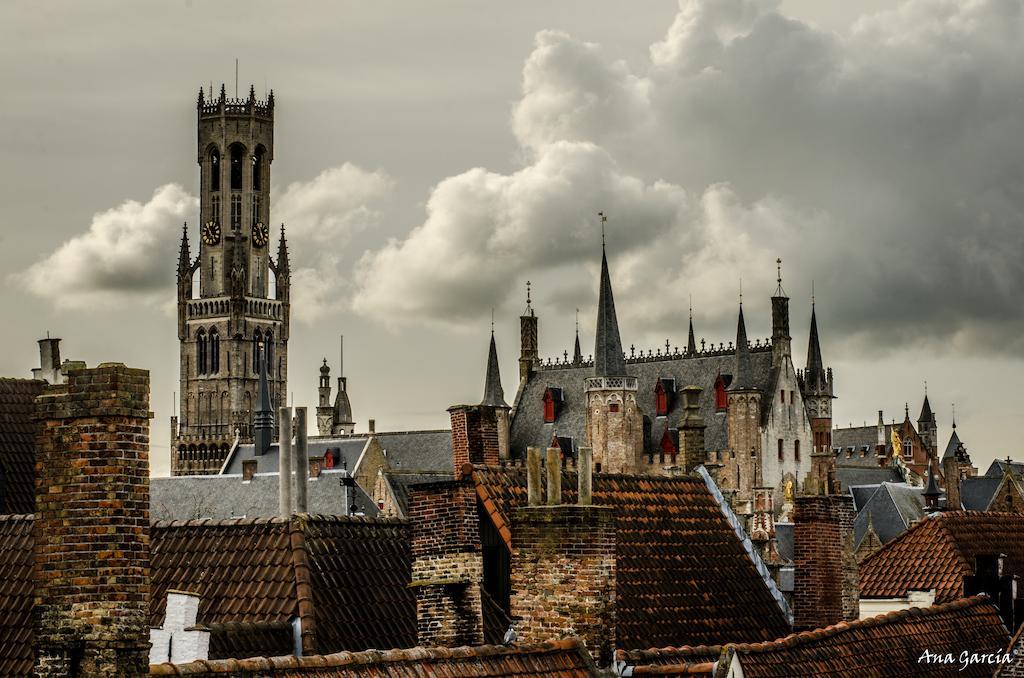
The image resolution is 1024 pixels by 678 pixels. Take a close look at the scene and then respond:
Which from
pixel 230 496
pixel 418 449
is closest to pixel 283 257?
pixel 418 449

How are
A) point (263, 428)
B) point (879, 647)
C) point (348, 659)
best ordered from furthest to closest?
Result: point (263, 428)
point (879, 647)
point (348, 659)

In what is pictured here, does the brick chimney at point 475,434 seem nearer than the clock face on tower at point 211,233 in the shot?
Yes

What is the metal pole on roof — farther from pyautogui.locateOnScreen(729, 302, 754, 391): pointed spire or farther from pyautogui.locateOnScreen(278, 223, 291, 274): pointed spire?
pyautogui.locateOnScreen(278, 223, 291, 274): pointed spire

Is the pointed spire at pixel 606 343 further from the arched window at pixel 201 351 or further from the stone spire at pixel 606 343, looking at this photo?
the arched window at pixel 201 351

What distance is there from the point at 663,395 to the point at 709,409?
2.55m

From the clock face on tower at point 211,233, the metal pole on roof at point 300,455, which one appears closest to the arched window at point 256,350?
the clock face on tower at point 211,233

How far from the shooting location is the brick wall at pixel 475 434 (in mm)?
21594

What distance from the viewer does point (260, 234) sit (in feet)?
473

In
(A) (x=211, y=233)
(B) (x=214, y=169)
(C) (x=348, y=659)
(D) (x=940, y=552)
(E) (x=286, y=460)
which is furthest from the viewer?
(B) (x=214, y=169)

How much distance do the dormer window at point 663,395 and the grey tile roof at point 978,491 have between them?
71.5ft

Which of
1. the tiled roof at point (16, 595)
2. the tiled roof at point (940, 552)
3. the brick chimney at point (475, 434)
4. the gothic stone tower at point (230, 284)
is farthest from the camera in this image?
the gothic stone tower at point (230, 284)

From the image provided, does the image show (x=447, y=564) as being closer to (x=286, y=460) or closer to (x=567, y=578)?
(x=567, y=578)

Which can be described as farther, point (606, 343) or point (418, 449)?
point (418, 449)

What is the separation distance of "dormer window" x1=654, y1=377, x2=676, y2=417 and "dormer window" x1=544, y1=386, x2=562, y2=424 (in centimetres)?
598
